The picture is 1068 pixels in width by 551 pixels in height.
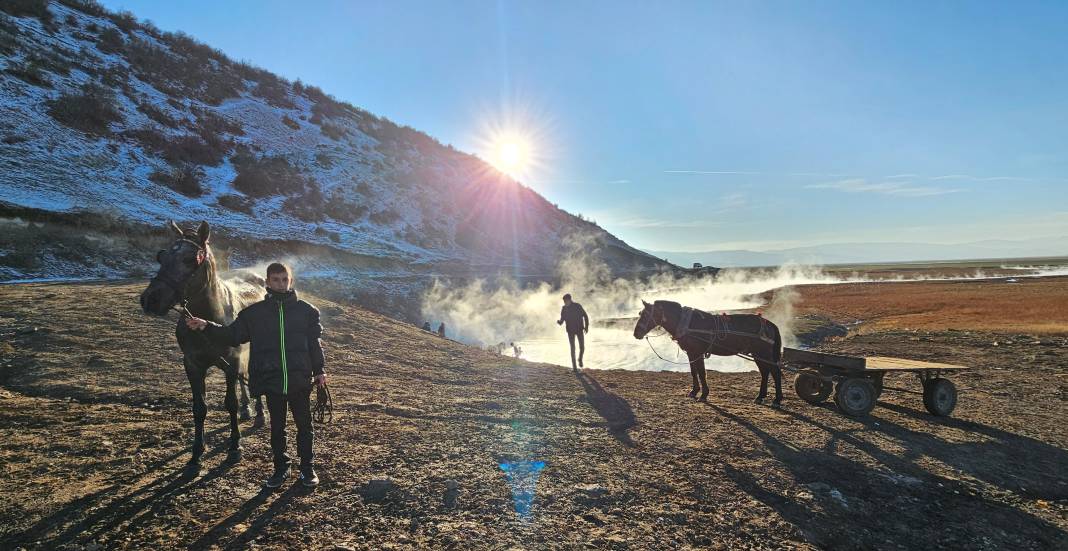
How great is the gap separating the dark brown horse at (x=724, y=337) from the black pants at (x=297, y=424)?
24.4ft

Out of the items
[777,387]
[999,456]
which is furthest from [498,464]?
→ [999,456]

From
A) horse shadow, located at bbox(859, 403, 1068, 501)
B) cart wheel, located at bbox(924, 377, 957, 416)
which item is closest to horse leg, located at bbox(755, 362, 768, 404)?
horse shadow, located at bbox(859, 403, 1068, 501)

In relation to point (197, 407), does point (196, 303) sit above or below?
above

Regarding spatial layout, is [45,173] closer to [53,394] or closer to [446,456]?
[53,394]

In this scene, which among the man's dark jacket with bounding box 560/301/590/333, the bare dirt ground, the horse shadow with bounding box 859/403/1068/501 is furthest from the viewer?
the man's dark jacket with bounding box 560/301/590/333

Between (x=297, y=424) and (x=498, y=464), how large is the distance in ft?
8.00

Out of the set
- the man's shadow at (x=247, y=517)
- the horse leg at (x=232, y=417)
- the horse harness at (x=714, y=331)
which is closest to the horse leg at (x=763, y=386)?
the horse harness at (x=714, y=331)

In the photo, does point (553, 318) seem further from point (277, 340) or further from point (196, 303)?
point (277, 340)

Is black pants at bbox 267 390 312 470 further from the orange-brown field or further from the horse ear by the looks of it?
the orange-brown field

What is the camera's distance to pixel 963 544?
443 centimetres

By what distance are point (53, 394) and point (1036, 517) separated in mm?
12873

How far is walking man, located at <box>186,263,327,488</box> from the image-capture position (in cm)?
452

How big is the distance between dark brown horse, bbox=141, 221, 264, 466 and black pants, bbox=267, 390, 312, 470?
1.03 metres

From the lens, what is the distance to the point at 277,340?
4.55m
